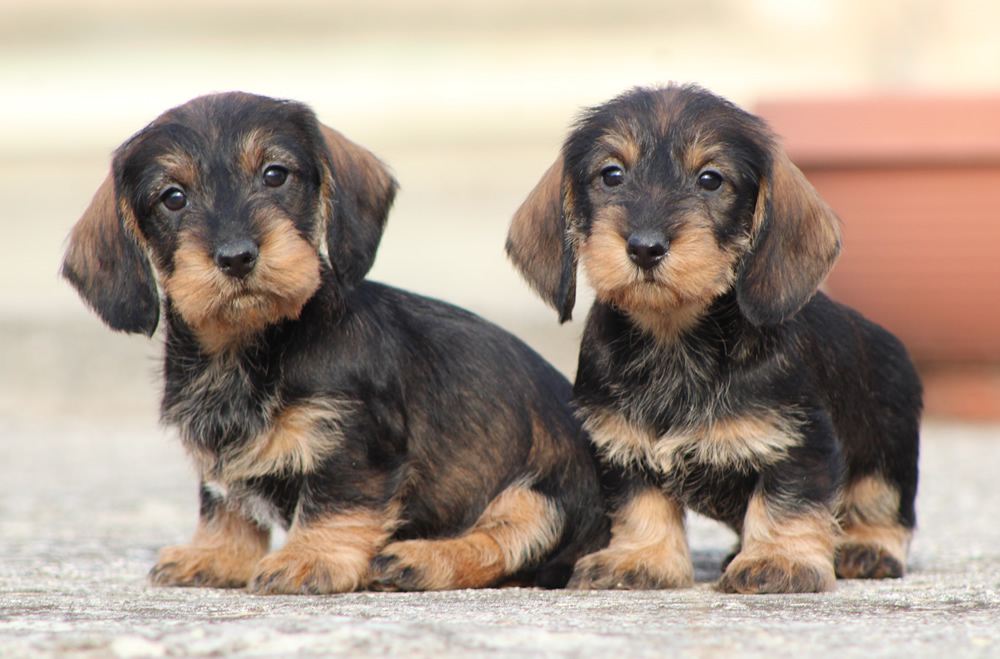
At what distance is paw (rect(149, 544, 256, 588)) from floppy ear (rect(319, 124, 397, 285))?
1152 millimetres

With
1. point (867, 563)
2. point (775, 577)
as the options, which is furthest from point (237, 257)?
point (867, 563)

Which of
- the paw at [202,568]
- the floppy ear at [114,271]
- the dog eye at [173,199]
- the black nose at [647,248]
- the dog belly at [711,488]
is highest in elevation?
the dog eye at [173,199]

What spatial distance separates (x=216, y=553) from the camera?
458cm

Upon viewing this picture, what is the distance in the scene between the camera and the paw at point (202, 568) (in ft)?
14.6

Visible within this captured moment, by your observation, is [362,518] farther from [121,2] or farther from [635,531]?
[121,2]

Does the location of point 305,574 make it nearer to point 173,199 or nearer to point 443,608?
point 443,608

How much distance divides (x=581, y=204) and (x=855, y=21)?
7746 millimetres

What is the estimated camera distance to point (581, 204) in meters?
4.60

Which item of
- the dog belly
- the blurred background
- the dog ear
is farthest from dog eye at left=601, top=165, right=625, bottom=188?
the blurred background

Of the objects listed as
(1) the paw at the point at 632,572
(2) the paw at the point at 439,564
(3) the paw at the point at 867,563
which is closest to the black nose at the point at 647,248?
(1) the paw at the point at 632,572

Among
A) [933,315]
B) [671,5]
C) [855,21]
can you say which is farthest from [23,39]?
[933,315]

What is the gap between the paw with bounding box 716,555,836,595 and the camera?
4.00 meters

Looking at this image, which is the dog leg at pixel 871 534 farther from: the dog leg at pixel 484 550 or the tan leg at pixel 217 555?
the tan leg at pixel 217 555

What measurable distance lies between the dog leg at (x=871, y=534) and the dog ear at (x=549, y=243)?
4.66ft
